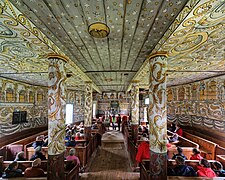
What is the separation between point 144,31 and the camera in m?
2.15

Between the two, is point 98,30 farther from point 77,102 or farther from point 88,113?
point 77,102

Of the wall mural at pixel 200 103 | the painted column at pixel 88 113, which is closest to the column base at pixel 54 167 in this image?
the painted column at pixel 88 113

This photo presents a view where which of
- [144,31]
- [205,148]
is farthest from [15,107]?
[205,148]

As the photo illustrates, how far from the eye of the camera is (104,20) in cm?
185

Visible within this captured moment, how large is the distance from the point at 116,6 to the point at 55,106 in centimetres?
184

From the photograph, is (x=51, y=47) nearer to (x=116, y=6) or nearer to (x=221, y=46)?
(x=116, y=6)

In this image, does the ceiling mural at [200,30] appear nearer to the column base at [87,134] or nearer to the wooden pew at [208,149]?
the wooden pew at [208,149]

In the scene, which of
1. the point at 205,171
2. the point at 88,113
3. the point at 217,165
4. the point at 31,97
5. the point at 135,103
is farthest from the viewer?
the point at 31,97

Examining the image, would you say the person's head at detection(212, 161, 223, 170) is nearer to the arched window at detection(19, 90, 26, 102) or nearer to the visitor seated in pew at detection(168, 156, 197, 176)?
the visitor seated in pew at detection(168, 156, 197, 176)

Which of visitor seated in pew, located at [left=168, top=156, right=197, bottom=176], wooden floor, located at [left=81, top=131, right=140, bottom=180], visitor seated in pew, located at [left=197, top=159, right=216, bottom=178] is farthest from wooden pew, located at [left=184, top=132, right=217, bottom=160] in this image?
wooden floor, located at [left=81, top=131, right=140, bottom=180]

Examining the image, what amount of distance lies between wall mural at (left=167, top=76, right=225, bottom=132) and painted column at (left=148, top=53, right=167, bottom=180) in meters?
4.36

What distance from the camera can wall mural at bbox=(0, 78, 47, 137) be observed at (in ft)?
18.1

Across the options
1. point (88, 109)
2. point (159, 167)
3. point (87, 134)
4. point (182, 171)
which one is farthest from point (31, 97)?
point (182, 171)

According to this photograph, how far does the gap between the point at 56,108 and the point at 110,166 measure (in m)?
3.28
